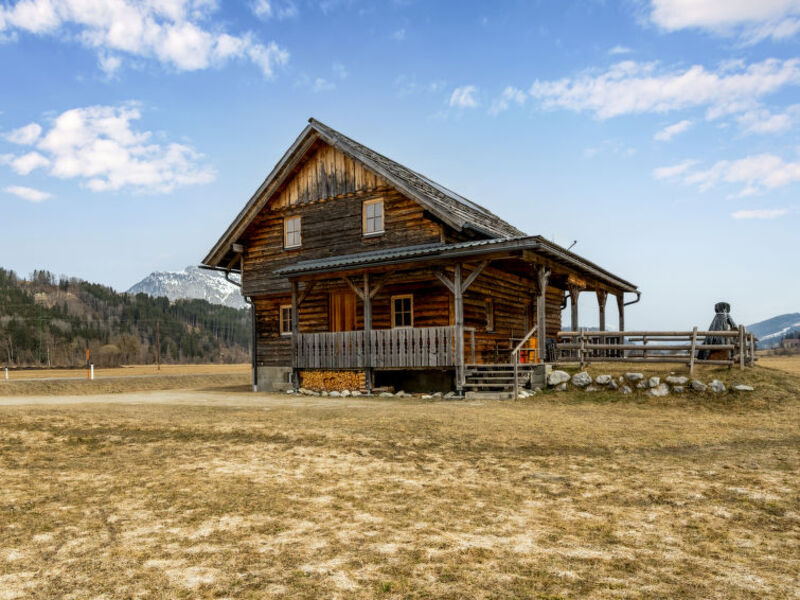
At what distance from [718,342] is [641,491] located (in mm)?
16120

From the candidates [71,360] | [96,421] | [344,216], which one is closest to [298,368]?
[344,216]

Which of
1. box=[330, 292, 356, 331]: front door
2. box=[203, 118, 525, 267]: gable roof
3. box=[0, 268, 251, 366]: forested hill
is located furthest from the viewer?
box=[0, 268, 251, 366]: forested hill

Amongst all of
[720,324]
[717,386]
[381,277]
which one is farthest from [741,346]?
[381,277]

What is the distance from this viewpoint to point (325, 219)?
75.5ft

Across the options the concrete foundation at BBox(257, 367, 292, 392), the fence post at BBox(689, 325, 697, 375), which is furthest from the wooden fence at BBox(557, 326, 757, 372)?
the concrete foundation at BBox(257, 367, 292, 392)

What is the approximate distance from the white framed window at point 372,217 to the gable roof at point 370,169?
48.5 inches

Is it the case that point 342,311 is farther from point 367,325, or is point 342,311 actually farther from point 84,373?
point 84,373

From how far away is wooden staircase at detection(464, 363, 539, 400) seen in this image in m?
17.5

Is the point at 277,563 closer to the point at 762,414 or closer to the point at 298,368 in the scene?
the point at 762,414

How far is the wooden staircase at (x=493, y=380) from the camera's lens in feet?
57.5

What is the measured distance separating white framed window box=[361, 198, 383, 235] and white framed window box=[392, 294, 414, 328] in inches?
99.3

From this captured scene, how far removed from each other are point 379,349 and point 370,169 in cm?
651

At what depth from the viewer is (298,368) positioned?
21516 mm

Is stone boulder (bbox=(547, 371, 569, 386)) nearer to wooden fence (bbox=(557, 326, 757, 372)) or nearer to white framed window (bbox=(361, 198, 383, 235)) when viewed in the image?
wooden fence (bbox=(557, 326, 757, 372))
